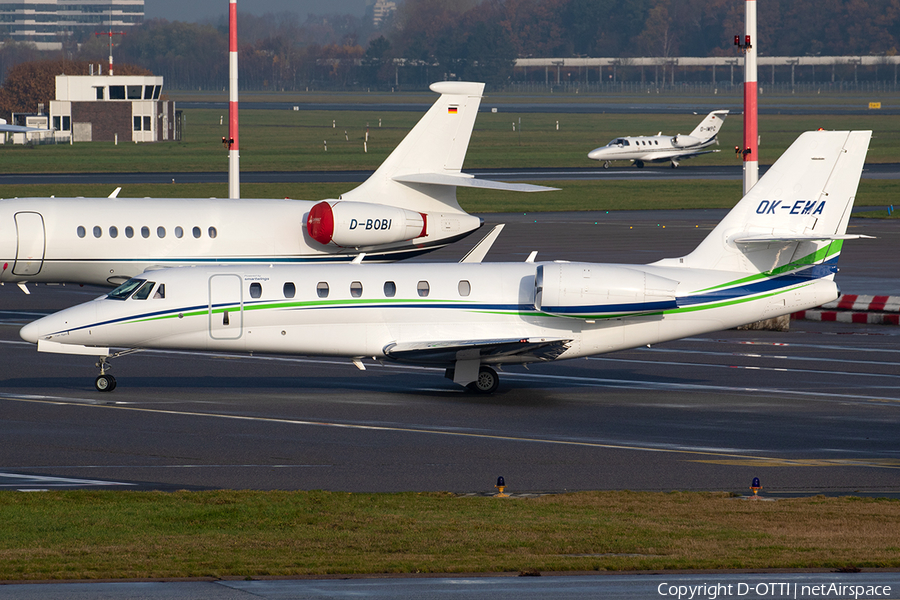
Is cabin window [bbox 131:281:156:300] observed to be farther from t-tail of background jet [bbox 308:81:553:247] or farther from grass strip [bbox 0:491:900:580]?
t-tail of background jet [bbox 308:81:553:247]

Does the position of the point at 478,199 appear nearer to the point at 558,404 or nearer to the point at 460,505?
the point at 558,404

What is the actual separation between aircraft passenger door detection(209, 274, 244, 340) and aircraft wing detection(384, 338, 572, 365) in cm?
306

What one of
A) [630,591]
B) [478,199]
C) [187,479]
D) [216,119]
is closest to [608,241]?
[478,199]

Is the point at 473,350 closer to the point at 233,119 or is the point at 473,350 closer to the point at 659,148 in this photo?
the point at 233,119

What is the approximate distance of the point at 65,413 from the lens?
24.3 meters

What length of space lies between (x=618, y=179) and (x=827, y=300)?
6507 centimetres

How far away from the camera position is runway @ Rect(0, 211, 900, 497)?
63.5ft

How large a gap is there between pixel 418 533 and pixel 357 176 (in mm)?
75757

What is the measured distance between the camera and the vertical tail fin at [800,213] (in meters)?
26.7

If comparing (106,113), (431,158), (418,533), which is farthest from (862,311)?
(106,113)

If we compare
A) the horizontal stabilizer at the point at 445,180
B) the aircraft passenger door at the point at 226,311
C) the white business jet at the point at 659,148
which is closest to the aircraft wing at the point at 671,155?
the white business jet at the point at 659,148

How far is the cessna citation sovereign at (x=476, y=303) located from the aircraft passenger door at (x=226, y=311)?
2 centimetres

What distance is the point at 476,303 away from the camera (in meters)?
26.6

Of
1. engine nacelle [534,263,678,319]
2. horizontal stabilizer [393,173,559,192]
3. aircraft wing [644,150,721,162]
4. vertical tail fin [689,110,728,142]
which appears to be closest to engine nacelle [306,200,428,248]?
horizontal stabilizer [393,173,559,192]
